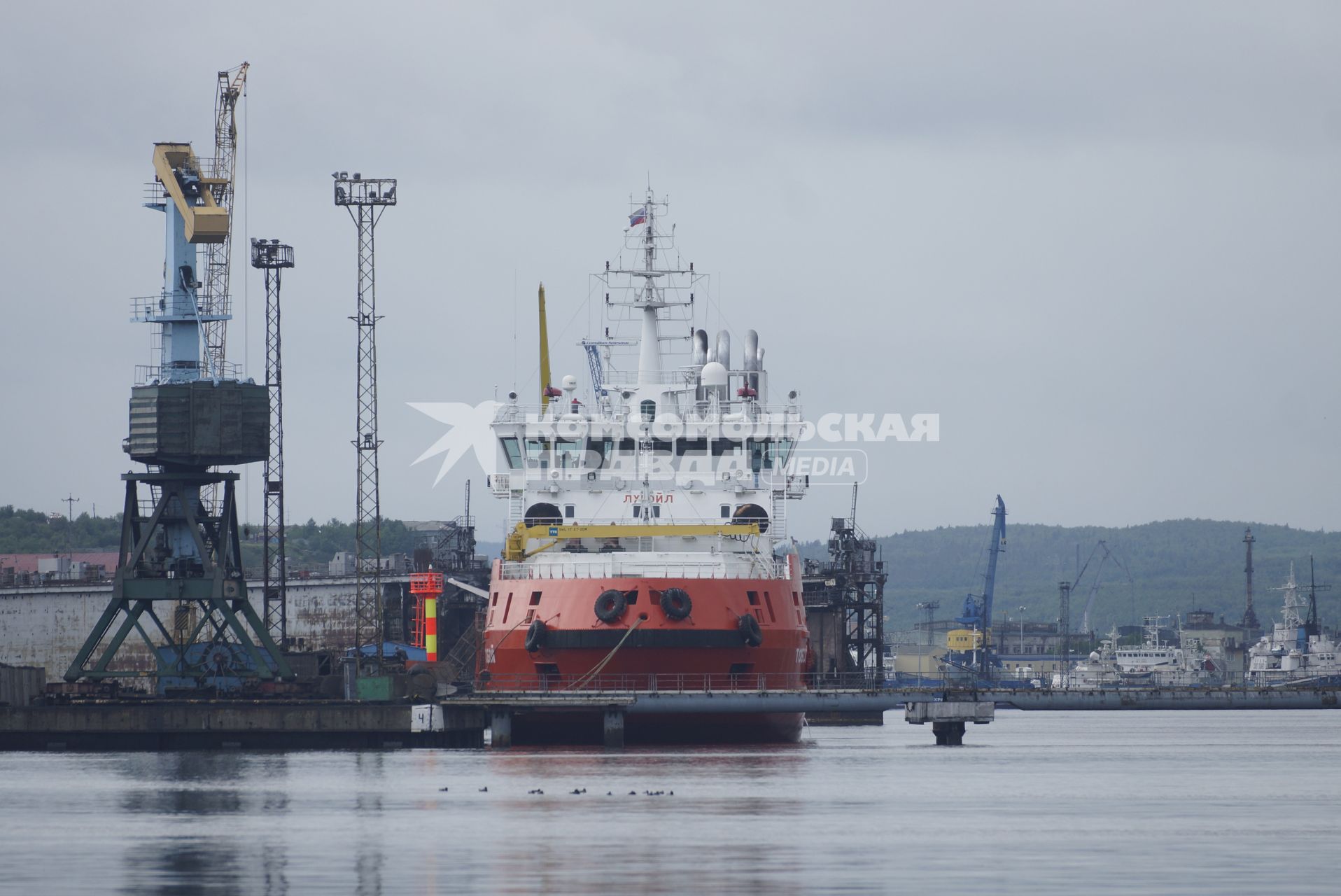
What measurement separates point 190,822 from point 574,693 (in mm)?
22441

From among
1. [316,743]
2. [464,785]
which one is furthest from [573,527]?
[464,785]

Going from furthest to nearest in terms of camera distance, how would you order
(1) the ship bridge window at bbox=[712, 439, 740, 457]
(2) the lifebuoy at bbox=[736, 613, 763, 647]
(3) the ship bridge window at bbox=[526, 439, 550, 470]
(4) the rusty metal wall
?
1. (1) the ship bridge window at bbox=[712, 439, 740, 457]
2. (3) the ship bridge window at bbox=[526, 439, 550, 470]
3. (4) the rusty metal wall
4. (2) the lifebuoy at bbox=[736, 613, 763, 647]

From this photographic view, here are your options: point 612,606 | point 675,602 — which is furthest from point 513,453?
point 675,602

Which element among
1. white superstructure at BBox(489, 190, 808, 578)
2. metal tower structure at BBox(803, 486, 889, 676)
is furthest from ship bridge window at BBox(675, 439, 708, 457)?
metal tower structure at BBox(803, 486, 889, 676)

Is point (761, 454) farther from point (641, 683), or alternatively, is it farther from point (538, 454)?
point (641, 683)

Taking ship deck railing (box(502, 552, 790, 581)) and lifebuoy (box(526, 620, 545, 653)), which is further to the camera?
ship deck railing (box(502, 552, 790, 581))

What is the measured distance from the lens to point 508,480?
7450cm

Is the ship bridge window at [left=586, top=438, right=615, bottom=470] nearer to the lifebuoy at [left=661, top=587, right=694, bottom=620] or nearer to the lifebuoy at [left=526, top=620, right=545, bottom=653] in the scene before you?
the lifebuoy at [left=526, top=620, right=545, bottom=653]

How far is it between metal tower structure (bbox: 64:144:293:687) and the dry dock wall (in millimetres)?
36060

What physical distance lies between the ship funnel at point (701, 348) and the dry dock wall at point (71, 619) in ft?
138

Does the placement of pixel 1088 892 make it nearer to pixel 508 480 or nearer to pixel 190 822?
pixel 190 822

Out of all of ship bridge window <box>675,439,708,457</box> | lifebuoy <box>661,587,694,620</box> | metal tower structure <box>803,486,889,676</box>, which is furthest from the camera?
metal tower structure <box>803,486,889,676</box>

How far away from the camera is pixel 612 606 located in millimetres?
64750

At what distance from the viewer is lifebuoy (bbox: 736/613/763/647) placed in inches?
2589
